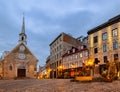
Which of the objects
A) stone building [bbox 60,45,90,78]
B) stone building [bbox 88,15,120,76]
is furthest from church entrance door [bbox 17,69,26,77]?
stone building [bbox 88,15,120,76]

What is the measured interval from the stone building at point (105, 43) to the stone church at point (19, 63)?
2039 cm

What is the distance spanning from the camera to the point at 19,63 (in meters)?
62.0

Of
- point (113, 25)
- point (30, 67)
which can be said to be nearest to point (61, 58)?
point (30, 67)

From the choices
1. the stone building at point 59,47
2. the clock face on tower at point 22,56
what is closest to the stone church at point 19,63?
the clock face on tower at point 22,56

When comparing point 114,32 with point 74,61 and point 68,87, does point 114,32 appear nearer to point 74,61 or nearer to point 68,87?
point 74,61

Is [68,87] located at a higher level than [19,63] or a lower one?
lower

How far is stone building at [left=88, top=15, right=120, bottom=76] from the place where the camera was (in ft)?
142

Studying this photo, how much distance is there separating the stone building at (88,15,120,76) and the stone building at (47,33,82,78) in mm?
17291

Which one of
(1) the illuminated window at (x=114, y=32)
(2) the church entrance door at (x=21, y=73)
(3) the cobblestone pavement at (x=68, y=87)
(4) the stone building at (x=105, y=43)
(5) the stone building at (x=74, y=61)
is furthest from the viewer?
(2) the church entrance door at (x=21, y=73)

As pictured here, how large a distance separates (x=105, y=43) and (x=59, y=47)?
26.5m

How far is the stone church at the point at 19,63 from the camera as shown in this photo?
59375 mm

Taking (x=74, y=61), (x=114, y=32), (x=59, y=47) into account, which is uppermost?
(x=114, y=32)

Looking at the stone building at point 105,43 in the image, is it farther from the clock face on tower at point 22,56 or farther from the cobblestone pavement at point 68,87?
the cobblestone pavement at point 68,87

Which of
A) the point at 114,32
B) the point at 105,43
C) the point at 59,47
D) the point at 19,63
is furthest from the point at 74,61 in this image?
the point at 114,32
